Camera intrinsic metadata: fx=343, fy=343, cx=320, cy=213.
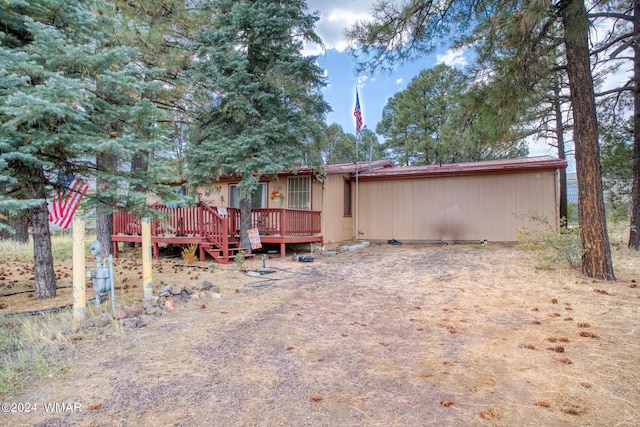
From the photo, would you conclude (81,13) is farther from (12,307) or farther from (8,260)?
(8,260)

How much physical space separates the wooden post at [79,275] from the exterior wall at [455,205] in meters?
7.86

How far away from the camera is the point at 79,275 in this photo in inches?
148

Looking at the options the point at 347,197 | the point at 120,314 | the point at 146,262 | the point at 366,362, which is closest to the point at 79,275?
the point at 120,314

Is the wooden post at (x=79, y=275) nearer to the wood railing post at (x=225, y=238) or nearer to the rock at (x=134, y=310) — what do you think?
the rock at (x=134, y=310)

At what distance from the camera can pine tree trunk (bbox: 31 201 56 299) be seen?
15.1 ft

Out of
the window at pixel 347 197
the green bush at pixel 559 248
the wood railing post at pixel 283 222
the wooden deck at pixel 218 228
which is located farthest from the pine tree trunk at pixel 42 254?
the window at pixel 347 197

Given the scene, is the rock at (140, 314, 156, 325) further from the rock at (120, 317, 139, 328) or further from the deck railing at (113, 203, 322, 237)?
the deck railing at (113, 203, 322, 237)

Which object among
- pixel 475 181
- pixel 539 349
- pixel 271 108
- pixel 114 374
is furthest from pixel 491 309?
pixel 475 181

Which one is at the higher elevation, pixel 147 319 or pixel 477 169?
pixel 477 169

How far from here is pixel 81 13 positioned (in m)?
4.06

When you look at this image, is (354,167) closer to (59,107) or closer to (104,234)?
(104,234)

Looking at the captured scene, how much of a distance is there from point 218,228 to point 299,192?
341 centimetres

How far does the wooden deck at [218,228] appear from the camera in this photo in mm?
8539

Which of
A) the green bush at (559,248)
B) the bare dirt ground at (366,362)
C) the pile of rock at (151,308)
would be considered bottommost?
the bare dirt ground at (366,362)
